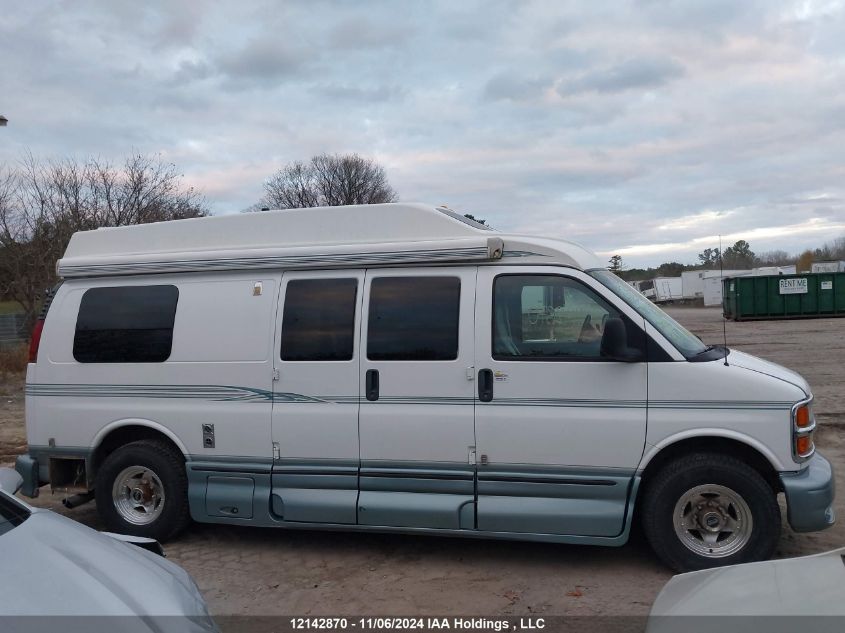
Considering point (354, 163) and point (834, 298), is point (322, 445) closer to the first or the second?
point (834, 298)

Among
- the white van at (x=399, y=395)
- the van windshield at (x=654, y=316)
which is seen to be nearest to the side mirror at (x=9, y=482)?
the white van at (x=399, y=395)

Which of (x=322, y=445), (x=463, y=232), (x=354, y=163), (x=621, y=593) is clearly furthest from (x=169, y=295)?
(x=354, y=163)

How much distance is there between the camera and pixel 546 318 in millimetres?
5188

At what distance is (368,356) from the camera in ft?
17.7

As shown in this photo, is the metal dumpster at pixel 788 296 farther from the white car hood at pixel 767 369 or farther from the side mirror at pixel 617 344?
the side mirror at pixel 617 344

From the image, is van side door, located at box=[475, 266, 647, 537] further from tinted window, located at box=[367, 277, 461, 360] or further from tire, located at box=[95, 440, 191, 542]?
tire, located at box=[95, 440, 191, 542]

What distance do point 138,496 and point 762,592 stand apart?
4960 mm

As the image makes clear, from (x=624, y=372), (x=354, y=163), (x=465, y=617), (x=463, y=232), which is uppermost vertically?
(x=354, y=163)

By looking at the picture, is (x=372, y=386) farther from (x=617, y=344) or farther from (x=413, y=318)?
(x=617, y=344)

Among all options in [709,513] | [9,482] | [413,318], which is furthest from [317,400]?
[709,513]

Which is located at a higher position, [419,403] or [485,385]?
[485,385]

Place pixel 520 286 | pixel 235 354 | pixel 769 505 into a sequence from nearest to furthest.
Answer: pixel 769 505 < pixel 520 286 < pixel 235 354

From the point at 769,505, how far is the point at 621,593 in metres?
1.14

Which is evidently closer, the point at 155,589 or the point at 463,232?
the point at 155,589
